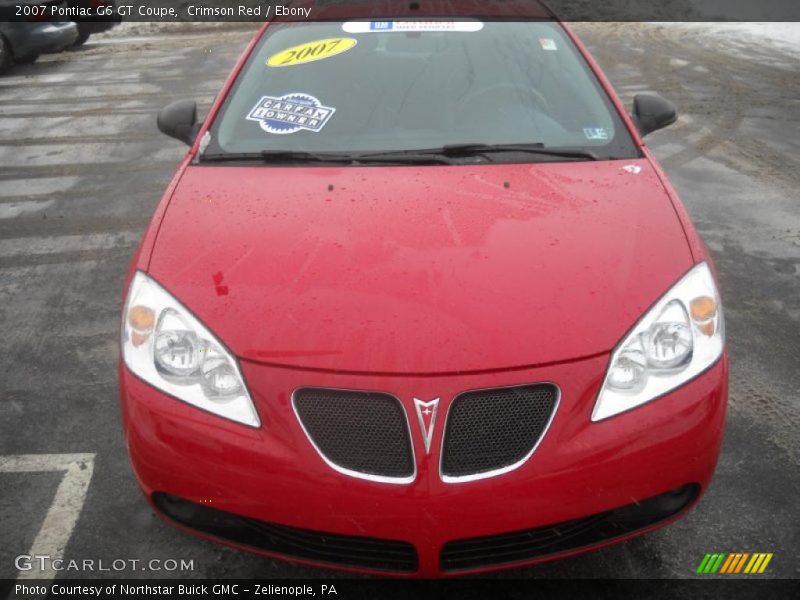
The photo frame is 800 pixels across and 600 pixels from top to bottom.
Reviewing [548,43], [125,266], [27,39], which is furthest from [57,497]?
[27,39]

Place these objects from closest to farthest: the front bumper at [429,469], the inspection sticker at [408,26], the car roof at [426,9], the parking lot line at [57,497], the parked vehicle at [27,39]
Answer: the front bumper at [429,469] → the parking lot line at [57,497] → the inspection sticker at [408,26] → the car roof at [426,9] → the parked vehicle at [27,39]

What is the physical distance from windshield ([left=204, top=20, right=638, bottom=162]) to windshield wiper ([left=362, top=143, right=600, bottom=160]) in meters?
0.02

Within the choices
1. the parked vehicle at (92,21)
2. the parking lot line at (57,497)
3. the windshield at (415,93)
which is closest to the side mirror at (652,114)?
the windshield at (415,93)

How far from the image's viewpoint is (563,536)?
2.06m

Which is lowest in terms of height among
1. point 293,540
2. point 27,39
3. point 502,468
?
point 27,39

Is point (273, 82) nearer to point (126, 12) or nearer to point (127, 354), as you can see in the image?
point (127, 354)

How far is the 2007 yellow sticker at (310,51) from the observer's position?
3.33 m

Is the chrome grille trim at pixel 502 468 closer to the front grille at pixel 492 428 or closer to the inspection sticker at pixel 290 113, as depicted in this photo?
the front grille at pixel 492 428

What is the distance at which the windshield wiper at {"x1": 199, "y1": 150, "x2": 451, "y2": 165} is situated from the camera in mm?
2826

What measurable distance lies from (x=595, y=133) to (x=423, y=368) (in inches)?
58.4

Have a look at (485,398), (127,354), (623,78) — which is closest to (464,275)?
(485,398)

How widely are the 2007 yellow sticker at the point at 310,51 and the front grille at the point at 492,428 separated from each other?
1.96 meters

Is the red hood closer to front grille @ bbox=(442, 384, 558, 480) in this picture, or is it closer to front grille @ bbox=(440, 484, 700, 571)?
front grille @ bbox=(442, 384, 558, 480)

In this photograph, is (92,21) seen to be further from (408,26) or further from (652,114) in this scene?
(652,114)
